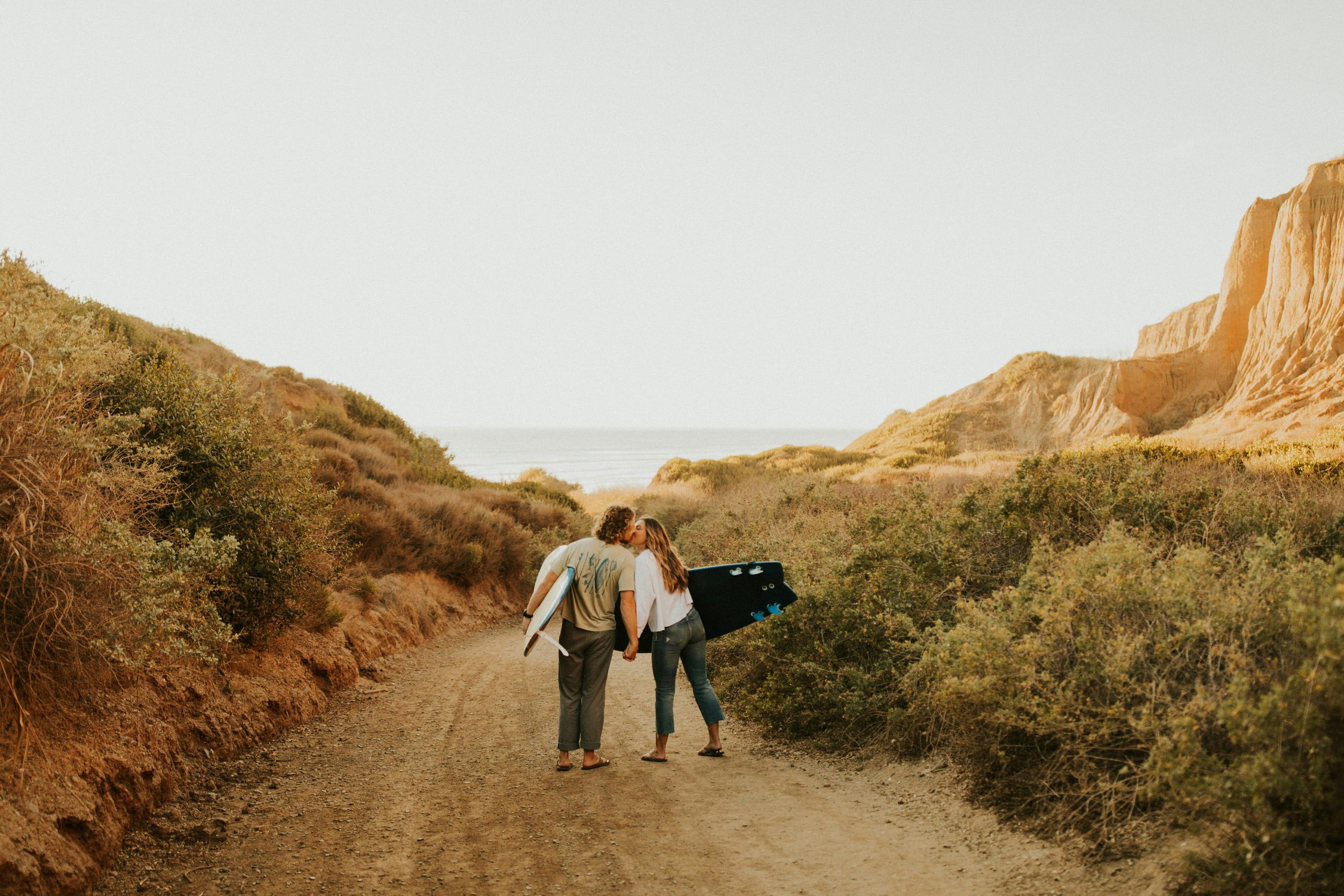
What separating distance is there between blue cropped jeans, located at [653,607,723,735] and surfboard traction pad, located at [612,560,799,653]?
12.8 inches

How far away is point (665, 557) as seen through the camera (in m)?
6.97

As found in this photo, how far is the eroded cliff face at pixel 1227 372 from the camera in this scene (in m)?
24.3

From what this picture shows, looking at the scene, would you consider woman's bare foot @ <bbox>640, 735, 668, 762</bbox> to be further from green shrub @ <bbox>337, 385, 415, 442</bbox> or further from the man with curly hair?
green shrub @ <bbox>337, 385, 415, 442</bbox>

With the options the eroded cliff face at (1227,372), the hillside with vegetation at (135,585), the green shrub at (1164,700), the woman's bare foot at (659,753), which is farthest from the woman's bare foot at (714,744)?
the eroded cliff face at (1227,372)

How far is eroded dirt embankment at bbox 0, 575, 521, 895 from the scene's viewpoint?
4406 millimetres

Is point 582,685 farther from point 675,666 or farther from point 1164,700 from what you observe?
point 1164,700

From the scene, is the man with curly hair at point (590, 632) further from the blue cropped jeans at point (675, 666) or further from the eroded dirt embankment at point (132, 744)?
the eroded dirt embankment at point (132, 744)

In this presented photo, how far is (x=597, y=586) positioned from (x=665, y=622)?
0.68 m

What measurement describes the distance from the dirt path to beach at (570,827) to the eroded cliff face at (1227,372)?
66.9ft

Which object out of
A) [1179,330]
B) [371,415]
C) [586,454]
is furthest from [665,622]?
[586,454]

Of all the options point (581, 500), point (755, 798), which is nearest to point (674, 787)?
point (755, 798)

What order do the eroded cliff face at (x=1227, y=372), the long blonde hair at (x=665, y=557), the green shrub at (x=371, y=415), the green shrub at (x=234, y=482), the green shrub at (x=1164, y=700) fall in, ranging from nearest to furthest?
the green shrub at (x=1164, y=700)
the long blonde hair at (x=665, y=557)
the green shrub at (x=234, y=482)
the eroded cliff face at (x=1227, y=372)
the green shrub at (x=371, y=415)

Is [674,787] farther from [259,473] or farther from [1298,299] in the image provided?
[1298,299]

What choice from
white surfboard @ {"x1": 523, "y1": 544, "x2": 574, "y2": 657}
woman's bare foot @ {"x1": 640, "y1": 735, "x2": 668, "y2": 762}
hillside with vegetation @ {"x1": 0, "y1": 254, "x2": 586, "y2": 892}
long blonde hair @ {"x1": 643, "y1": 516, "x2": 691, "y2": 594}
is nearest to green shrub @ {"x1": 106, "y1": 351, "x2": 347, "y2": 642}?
hillside with vegetation @ {"x1": 0, "y1": 254, "x2": 586, "y2": 892}
